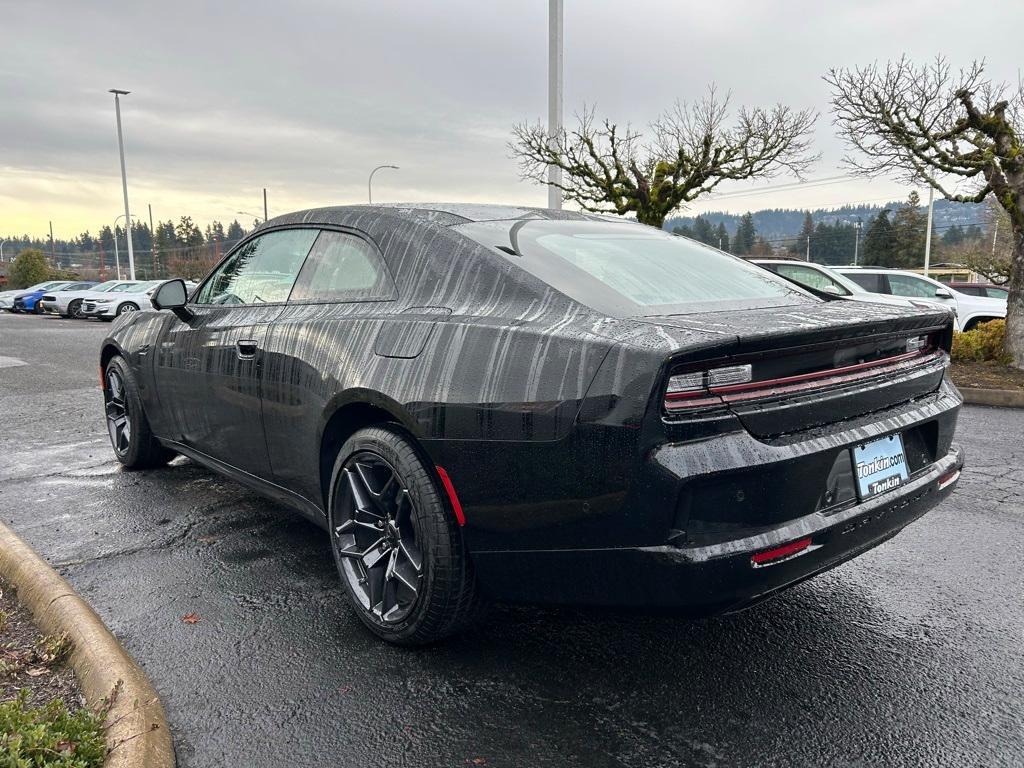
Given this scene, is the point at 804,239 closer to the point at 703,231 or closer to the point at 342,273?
the point at 703,231

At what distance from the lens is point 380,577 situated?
9.07ft

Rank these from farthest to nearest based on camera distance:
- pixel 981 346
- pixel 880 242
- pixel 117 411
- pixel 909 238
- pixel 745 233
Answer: pixel 745 233 < pixel 880 242 < pixel 909 238 < pixel 981 346 < pixel 117 411

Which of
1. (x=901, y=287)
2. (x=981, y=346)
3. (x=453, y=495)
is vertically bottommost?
(x=981, y=346)

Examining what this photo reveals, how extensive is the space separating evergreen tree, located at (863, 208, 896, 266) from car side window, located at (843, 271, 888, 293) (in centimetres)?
6129

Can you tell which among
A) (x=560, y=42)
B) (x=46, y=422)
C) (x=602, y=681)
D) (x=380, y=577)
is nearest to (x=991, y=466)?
(x=602, y=681)

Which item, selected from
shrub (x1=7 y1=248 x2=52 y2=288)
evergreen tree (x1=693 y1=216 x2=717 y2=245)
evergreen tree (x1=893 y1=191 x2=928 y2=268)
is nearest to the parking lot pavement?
shrub (x1=7 y1=248 x2=52 y2=288)

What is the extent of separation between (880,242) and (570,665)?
251 feet

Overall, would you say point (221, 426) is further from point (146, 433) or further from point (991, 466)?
point (991, 466)

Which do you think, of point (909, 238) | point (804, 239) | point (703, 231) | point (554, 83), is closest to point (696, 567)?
point (554, 83)

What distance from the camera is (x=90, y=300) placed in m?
25.7

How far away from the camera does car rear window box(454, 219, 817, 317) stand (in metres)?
2.50

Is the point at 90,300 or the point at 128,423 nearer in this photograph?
the point at 128,423

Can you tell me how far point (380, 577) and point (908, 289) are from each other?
13199 mm

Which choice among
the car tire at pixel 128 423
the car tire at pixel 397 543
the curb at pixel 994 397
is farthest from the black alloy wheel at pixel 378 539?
the curb at pixel 994 397
